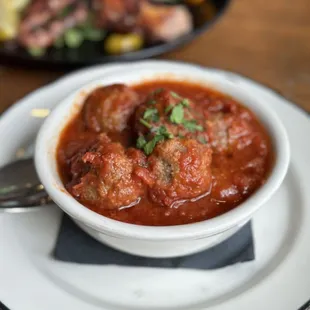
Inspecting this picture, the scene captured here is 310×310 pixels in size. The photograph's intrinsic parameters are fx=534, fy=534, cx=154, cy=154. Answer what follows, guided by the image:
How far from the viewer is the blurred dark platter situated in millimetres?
3111

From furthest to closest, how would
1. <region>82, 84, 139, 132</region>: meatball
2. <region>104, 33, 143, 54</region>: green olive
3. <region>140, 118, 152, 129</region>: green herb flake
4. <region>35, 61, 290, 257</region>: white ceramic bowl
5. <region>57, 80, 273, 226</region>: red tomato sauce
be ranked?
<region>104, 33, 143, 54</region>: green olive, <region>82, 84, 139, 132</region>: meatball, <region>140, 118, 152, 129</region>: green herb flake, <region>57, 80, 273, 226</region>: red tomato sauce, <region>35, 61, 290, 257</region>: white ceramic bowl

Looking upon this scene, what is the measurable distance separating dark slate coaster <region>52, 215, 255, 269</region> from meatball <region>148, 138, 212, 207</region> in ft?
0.94

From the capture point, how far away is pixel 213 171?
2.04 metres

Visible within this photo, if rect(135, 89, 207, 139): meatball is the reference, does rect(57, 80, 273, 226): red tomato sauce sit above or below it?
below

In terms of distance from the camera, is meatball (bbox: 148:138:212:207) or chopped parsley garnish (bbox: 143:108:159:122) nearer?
meatball (bbox: 148:138:212:207)

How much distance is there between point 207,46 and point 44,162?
187 cm

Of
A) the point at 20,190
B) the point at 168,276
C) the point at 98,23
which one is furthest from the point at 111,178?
the point at 98,23

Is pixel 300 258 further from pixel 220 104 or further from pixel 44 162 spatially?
pixel 44 162

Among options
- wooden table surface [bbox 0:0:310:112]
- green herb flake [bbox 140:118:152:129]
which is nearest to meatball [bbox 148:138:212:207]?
green herb flake [bbox 140:118:152:129]

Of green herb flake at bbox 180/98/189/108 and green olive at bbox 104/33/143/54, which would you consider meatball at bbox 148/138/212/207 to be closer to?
green herb flake at bbox 180/98/189/108

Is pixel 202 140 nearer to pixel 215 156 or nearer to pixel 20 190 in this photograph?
pixel 215 156

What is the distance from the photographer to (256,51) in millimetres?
3547

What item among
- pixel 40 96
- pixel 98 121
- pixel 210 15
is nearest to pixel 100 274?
pixel 98 121

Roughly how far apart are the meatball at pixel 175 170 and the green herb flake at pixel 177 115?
0.14 m
